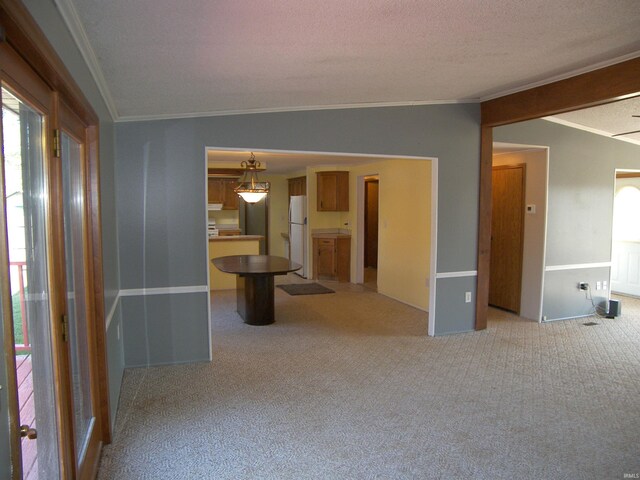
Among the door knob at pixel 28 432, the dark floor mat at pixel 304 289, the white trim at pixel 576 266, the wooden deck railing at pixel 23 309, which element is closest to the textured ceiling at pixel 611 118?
the white trim at pixel 576 266

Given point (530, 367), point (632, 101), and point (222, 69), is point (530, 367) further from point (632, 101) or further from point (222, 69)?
point (222, 69)

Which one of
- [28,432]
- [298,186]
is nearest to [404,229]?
[298,186]

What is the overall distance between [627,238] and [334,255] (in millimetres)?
4791

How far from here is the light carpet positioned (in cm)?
243

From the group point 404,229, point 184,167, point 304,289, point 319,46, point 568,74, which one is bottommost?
point 304,289

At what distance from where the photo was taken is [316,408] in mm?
3084

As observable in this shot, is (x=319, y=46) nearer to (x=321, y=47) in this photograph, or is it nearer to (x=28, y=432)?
(x=321, y=47)

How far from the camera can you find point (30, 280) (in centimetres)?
148

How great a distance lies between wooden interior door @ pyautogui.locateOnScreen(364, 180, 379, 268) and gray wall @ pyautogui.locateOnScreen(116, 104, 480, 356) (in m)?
4.98

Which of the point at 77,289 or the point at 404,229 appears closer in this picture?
the point at 77,289

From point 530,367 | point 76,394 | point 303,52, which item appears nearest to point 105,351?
point 76,394

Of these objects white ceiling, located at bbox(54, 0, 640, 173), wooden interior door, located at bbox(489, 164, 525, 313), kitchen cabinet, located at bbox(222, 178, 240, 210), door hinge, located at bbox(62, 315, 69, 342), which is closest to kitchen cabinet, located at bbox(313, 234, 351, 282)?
kitchen cabinet, located at bbox(222, 178, 240, 210)

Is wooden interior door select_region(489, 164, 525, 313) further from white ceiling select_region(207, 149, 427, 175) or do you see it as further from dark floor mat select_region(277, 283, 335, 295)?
dark floor mat select_region(277, 283, 335, 295)

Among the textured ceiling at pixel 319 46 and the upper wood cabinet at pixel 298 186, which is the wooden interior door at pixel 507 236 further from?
the upper wood cabinet at pixel 298 186
